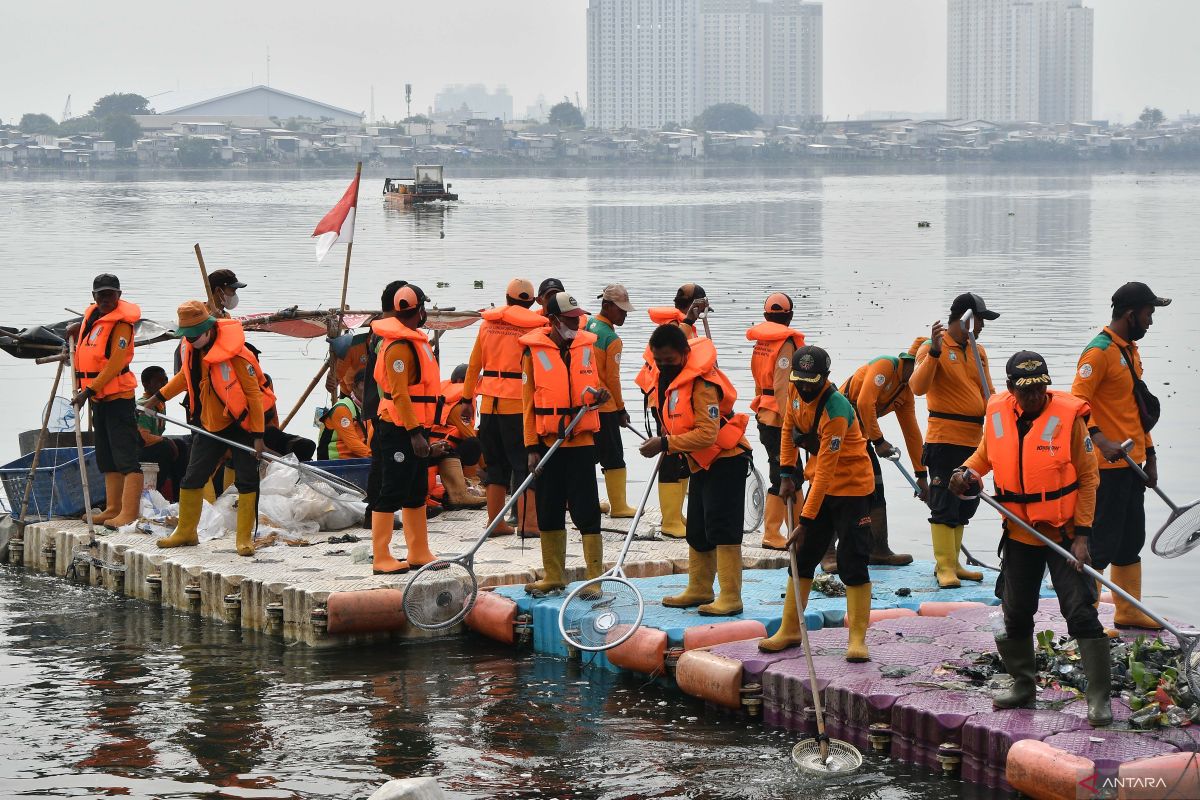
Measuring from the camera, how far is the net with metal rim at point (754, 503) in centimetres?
1426

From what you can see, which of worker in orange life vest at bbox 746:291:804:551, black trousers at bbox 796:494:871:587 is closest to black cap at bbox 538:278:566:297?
worker in orange life vest at bbox 746:291:804:551

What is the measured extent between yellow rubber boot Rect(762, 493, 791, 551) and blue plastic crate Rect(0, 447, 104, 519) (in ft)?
19.5

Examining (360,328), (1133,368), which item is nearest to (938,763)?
(1133,368)

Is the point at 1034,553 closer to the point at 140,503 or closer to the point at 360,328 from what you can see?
the point at 140,503

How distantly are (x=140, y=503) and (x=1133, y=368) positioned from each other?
28.4 ft

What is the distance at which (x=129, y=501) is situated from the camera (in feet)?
50.1

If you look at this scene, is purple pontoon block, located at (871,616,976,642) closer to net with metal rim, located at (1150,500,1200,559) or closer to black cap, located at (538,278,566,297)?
net with metal rim, located at (1150,500,1200,559)

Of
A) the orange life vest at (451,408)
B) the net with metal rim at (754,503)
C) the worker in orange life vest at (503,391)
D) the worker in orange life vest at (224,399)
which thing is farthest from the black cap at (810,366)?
the orange life vest at (451,408)

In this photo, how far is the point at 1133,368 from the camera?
415 inches

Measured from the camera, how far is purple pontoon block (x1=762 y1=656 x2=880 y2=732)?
34.0 ft

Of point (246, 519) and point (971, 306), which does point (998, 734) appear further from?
point (246, 519)

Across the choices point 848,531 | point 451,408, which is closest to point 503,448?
point 451,408

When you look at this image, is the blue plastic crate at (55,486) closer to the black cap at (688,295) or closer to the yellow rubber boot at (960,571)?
the black cap at (688,295)

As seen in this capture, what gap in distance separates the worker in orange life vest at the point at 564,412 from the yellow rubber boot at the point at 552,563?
0.14 meters
